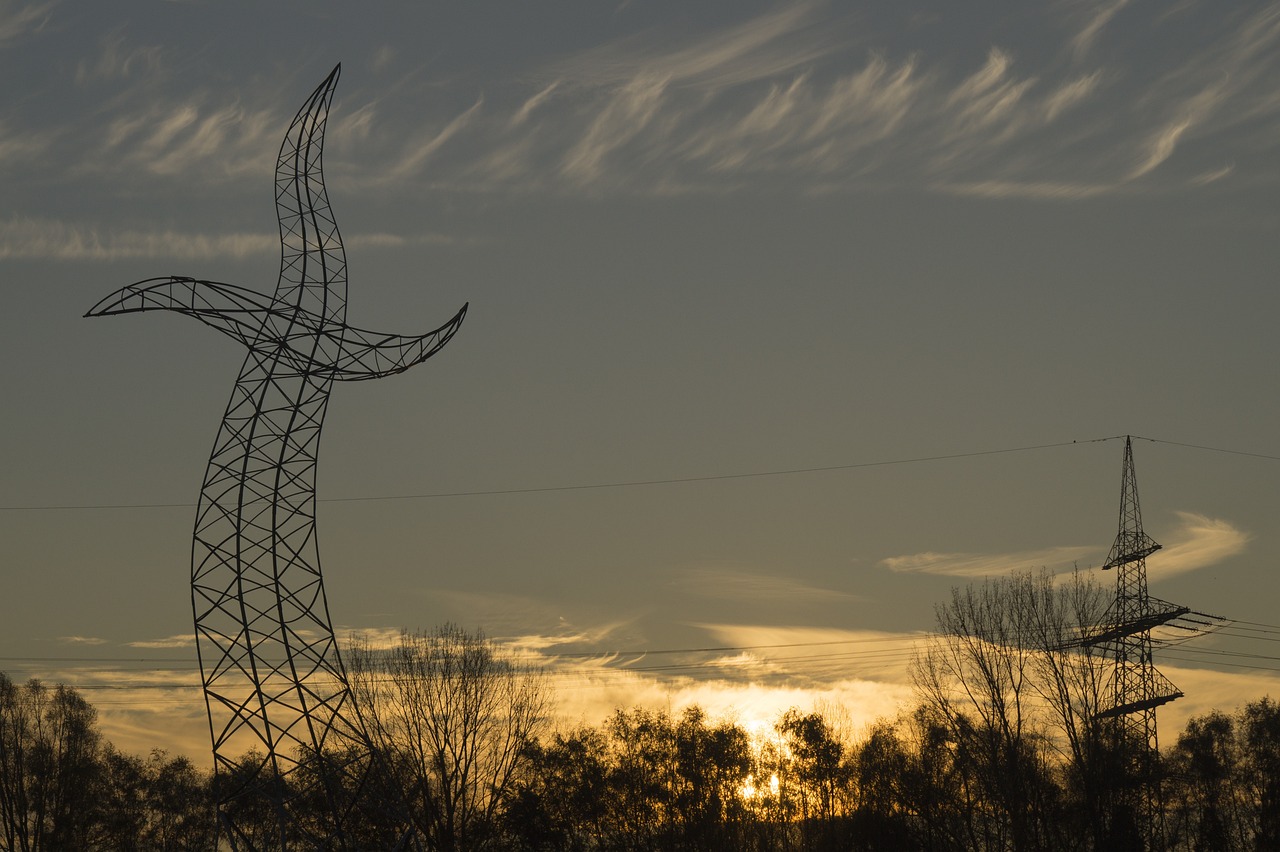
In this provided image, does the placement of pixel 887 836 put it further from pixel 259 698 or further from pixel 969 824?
pixel 259 698

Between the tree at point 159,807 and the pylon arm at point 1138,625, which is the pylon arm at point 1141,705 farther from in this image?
the tree at point 159,807

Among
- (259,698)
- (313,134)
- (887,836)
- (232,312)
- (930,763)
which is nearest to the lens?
(259,698)

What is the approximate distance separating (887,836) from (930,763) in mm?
9764

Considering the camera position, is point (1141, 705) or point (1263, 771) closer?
point (1141, 705)

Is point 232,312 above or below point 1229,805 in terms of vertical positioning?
above

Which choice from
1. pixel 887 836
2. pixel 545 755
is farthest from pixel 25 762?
pixel 887 836

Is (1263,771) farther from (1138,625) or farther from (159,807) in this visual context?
(159,807)

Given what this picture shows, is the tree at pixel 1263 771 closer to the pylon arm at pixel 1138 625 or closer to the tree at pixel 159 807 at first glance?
the pylon arm at pixel 1138 625

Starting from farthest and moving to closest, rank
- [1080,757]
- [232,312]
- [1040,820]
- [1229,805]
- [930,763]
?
1. [1229,805]
2. [930,763]
3. [1040,820]
4. [1080,757]
5. [232,312]

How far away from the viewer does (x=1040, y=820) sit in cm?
6950

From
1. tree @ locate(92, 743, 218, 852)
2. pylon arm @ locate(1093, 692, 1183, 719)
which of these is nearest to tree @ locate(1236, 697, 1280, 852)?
pylon arm @ locate(1093, 692, 1183, 719)

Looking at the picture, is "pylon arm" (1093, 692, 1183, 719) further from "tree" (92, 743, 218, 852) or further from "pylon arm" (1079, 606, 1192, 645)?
"tree" (92, 743, 218, 852)

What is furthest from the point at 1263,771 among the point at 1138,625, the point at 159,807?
the point at 159,807

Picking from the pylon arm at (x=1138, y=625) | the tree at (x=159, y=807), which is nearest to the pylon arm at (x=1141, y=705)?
the pylon arm at (x=1138, y=625)
